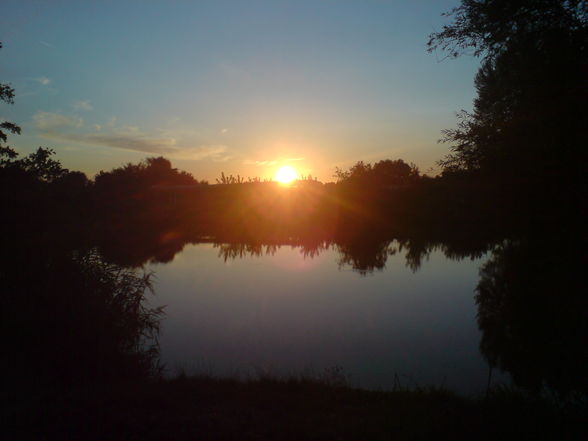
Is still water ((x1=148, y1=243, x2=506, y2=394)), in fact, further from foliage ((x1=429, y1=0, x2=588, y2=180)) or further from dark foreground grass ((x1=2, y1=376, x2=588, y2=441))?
foliage ((x1=429, y1=0, x2=588, y2=180))

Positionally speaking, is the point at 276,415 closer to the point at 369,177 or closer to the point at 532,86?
the point at 532,86

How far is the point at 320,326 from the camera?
12.0m

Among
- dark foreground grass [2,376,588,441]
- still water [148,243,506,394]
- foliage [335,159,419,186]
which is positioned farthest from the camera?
foliage [335,159,419,186]

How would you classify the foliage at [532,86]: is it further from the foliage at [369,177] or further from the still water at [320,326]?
the foliage at [369,177]

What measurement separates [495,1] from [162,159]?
72.1 m

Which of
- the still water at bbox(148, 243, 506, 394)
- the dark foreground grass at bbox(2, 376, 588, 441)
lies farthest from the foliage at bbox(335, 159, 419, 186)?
the dark foreground grass at bbox(2, 376, 588, 441)

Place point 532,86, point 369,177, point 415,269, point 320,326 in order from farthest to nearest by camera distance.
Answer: point 369,177
point 415,269
point 320,326
point 532,86

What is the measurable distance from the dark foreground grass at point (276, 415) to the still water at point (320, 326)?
1588mm

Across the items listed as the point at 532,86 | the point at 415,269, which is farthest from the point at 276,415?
the point at 415,269

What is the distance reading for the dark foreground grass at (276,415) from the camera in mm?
5160

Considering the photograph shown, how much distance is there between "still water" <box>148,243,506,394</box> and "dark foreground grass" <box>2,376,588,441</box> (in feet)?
5.21

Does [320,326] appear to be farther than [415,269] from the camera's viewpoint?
No

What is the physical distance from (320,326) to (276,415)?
6.20m

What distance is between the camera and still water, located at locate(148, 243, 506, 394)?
914cm
